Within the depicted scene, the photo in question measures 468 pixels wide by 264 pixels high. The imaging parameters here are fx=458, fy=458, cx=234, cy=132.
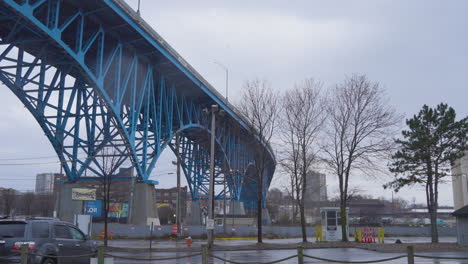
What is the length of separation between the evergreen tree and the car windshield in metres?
26.6

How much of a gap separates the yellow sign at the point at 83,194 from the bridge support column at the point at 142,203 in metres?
5.44

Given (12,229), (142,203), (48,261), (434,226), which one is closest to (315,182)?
(142,203)

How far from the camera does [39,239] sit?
13.0m

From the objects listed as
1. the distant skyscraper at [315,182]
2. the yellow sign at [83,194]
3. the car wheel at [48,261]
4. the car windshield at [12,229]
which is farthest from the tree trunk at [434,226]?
the car windshield at [12,229]

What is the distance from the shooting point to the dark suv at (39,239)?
12.4m

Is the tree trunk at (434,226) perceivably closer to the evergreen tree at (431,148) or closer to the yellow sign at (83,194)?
the evergreen tree at (431,148)

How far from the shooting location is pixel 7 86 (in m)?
30.8

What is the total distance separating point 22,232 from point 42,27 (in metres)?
16.5

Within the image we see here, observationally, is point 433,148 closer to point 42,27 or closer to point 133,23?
point 133,23

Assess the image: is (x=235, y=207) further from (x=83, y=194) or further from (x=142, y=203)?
(x=83, y=194)

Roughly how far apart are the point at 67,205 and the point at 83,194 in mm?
2664

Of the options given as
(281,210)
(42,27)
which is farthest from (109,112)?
(281,210)

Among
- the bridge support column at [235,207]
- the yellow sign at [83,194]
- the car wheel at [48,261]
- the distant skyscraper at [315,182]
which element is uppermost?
the distant skyscraper at [315,182]

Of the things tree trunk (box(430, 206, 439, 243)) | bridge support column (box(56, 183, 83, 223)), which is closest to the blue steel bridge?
bridge support column (box(56, 183, 83, 223))
